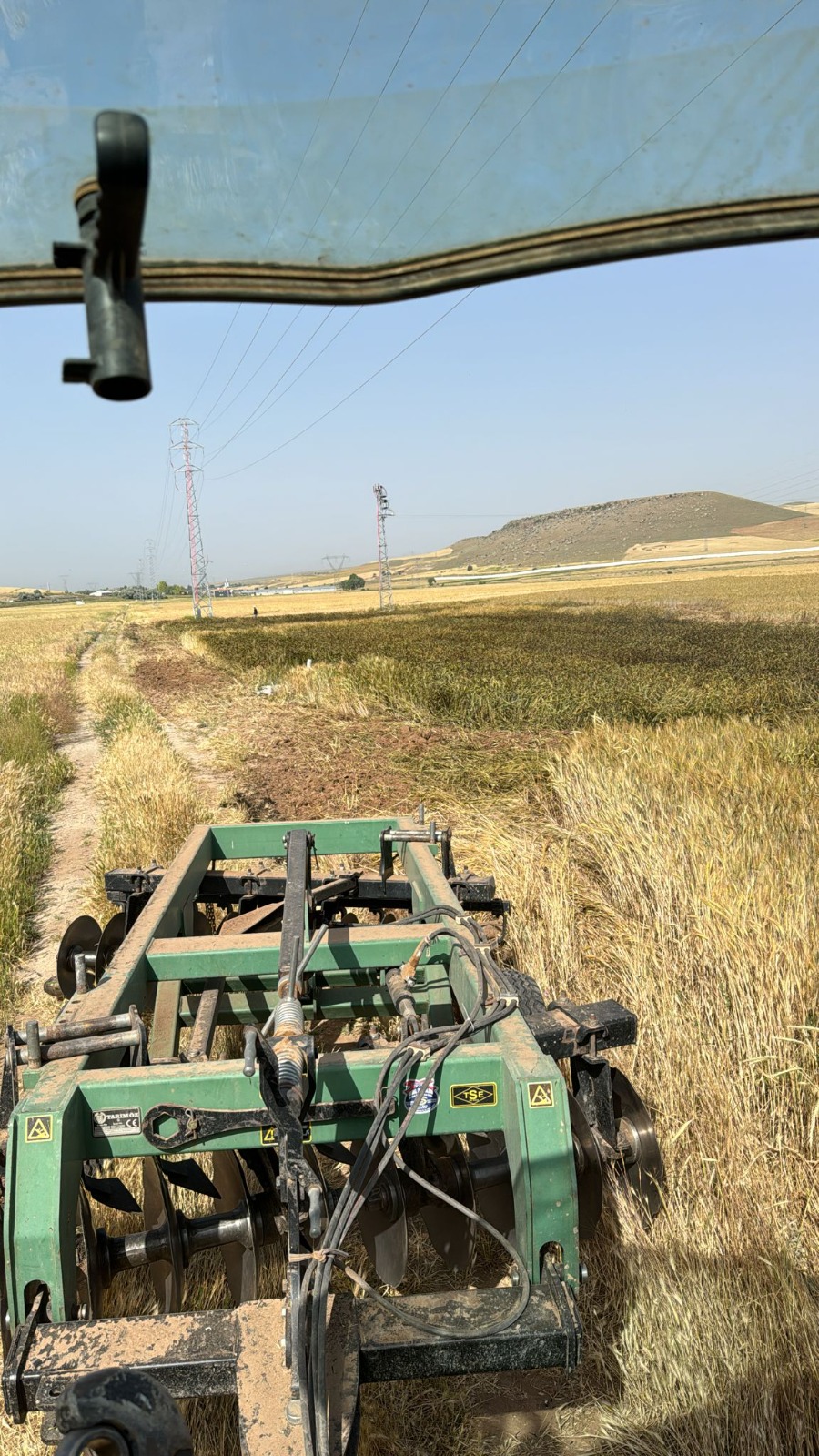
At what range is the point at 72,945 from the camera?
164 inches

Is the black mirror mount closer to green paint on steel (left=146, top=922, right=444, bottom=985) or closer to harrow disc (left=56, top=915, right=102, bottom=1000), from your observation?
green paint on steel (left=146, top=922, right=444, bottom=985)

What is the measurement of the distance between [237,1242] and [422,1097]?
915 mm

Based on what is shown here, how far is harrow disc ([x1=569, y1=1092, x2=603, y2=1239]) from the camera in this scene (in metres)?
2.47

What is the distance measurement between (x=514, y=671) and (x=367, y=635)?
49.8ft

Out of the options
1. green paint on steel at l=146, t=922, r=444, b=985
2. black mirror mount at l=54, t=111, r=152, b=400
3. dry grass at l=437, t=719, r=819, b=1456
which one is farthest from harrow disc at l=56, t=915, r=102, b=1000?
black mirror mount at l=54, t=111, r=152, b=400

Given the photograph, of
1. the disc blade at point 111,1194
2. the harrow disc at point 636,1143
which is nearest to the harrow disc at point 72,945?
the disc blade at point 111,1194

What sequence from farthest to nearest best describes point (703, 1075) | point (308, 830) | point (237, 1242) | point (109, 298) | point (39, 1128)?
Result: 1. point (308, 830)
2. point (703, 1075)
3. point (237, 1242)
4. point (39, 1128)
5. point (109, 298)

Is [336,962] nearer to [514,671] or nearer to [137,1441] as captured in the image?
[137,1441]

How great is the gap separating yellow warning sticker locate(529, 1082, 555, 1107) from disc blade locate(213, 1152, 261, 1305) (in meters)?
0.93

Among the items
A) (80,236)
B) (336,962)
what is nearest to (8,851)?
(336,962)

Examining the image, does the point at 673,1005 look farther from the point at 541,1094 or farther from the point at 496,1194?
the point at 541,1094

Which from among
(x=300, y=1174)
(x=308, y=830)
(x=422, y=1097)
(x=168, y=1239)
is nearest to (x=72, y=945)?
(x=308, y=830)

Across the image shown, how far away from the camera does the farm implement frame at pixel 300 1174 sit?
5.65 feet

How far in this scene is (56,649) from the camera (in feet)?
104
